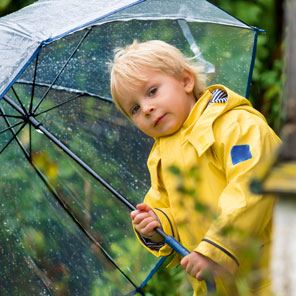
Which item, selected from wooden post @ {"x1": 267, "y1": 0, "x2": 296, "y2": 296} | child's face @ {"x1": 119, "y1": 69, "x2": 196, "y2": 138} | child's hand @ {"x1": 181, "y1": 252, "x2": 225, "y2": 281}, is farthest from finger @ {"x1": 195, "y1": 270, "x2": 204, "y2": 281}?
wooden post @ {"x1": 267, "y1": 0, "x2": 296, "y2": 296}

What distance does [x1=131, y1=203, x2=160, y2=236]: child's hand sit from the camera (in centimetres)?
239

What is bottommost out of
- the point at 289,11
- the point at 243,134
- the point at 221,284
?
the point at 221,284

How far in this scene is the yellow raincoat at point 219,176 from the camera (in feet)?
6.73

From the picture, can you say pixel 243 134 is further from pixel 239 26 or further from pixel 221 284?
pixel 239 26

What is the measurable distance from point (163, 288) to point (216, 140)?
5.91ft

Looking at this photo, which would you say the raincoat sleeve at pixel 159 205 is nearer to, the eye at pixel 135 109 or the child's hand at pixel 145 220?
the child's hand at pixel 145 220

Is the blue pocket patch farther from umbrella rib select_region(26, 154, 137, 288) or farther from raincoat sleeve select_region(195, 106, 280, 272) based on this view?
umbrella rib select_region(26, 154, 137, 288)

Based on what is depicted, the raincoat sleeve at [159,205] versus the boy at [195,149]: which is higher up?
the boy at [195,149]

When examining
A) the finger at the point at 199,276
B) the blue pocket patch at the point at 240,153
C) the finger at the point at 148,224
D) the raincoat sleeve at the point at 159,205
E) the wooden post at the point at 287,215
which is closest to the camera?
the wooden post at the point at 287,215

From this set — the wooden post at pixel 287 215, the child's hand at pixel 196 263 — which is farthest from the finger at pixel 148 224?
the wooden post at pixel 287 215

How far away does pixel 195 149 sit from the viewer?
229cm

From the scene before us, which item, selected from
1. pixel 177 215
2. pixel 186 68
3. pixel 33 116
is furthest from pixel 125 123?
pixel 177 215

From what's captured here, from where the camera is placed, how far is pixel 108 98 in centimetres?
313

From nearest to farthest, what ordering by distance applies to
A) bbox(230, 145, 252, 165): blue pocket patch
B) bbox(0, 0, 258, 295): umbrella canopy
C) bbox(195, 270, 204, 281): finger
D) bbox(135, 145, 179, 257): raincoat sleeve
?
bbox(195, 270, 204, 281): finger
bbox(230, 145, 252, 165): blue pocket patch
bbox(135, 145, 179, 257): raincoat sleeve
bbox(0, 0, 258, 295): umbrella canopy
